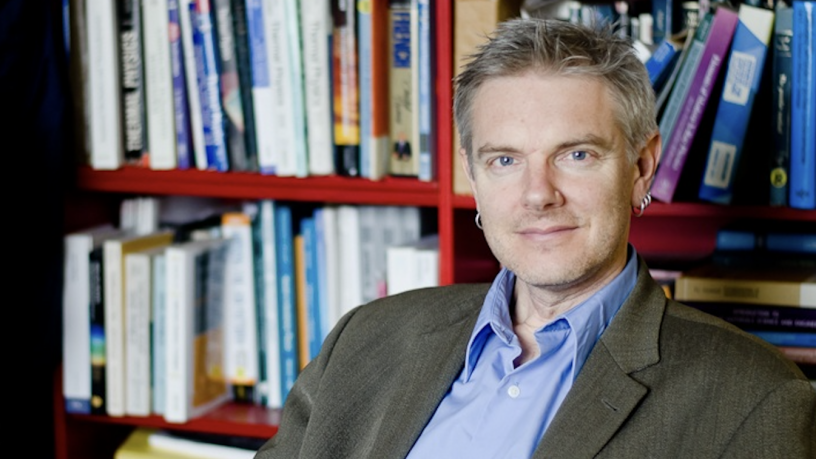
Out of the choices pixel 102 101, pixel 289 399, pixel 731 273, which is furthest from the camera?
pixel 102 101

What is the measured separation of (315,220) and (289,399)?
19.3 inches

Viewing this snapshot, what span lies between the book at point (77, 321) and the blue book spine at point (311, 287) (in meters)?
0.43

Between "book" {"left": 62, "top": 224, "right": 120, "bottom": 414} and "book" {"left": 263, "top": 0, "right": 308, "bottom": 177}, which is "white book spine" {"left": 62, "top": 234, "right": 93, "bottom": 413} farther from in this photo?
"book" {"left": 263, "top": 0, "right": 308, "bottom": 177}

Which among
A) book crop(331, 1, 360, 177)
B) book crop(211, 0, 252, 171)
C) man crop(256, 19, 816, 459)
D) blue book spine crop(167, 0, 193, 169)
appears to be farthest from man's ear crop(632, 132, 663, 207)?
blue book spine crop(167, 0, 193, 169)

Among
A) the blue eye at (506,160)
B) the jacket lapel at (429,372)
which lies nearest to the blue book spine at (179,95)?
the jacket lapel at (429,372)

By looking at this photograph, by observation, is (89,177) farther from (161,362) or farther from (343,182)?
(343,182)

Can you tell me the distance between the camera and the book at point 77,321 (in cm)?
205

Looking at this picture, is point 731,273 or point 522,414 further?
point 731,273

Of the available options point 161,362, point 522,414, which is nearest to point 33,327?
point 161,362

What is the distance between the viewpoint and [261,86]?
1.89m

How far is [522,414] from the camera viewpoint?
1.31 m

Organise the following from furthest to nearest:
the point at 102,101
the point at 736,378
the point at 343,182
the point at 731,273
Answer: the point at 102,101 < the point at 343,182 < the point at 731,273 < the point at 736,378

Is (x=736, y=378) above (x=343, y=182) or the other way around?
the other way around

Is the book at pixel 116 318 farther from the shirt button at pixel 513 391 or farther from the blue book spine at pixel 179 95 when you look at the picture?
the shirt button at pixel 513 391
